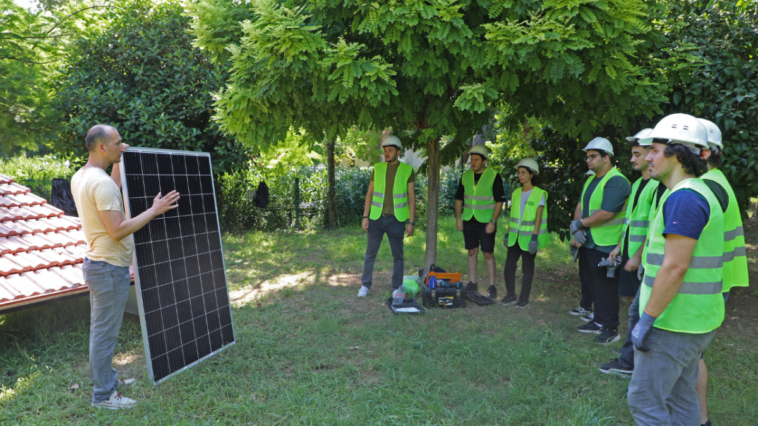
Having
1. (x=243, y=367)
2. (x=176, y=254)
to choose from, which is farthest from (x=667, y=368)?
(x=176, y=254)

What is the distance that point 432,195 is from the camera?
677cm

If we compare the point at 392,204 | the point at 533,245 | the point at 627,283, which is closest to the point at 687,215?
the point at 627,283

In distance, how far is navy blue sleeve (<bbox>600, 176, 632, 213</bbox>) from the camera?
5.02 meters

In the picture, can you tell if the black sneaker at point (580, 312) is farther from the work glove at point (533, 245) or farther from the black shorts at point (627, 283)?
the black shorts at point (627, 283)

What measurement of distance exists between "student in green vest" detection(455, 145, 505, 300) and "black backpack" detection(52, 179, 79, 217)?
6.72 meters

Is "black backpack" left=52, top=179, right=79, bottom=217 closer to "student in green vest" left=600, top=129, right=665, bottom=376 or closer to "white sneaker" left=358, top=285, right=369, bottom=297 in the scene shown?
"white sneaker" left=358, top=285, right=369, bottom=297

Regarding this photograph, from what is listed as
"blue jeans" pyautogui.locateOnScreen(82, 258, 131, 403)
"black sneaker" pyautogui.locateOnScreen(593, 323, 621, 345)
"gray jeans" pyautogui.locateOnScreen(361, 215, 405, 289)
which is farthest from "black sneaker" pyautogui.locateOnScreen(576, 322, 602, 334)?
"blue jeans" pyautogui.locateOnScreen(82, 258, 131, 403)

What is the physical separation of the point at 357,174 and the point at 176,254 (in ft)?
33.1

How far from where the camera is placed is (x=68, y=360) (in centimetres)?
463

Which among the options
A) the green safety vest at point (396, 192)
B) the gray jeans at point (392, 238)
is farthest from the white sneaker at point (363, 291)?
the green safety vest at point (396, 192)

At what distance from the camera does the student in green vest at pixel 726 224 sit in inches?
103

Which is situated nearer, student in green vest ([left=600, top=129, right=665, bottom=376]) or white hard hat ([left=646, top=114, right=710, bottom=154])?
white hard hat ([left=646, top=114, right=710, bottom=154])

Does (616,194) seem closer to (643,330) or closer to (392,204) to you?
(392,204)

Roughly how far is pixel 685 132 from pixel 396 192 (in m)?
4.10
